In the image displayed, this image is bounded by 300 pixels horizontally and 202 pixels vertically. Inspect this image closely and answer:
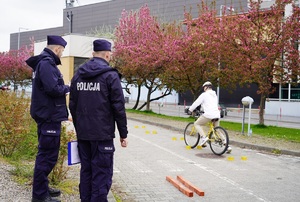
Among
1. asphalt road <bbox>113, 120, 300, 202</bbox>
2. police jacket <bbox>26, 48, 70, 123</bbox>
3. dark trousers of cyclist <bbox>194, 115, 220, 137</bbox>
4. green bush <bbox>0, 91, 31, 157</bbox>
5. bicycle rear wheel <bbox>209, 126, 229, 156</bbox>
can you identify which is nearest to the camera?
police jacket <bbox>26, 48, 70, 123</bbox>

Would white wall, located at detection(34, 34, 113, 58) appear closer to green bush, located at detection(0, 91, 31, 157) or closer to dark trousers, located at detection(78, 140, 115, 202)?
green bush, located at detection(0, 91, 31, 157)

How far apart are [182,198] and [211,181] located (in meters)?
1.46

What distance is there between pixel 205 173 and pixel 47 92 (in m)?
4.49

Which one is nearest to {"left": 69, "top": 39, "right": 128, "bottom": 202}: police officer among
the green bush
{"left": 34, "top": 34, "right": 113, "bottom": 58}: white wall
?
the green bush

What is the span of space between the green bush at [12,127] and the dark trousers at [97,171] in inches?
119

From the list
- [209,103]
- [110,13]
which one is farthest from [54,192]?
[110,13]

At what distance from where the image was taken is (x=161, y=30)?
27.8 m

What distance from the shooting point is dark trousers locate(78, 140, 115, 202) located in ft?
15.3

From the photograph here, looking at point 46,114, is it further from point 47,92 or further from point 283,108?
point 283,108

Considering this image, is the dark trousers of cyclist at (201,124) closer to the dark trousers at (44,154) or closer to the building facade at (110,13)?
the dark trousers at (44,154)

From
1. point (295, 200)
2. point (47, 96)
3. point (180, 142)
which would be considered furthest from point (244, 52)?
point (47, 96)

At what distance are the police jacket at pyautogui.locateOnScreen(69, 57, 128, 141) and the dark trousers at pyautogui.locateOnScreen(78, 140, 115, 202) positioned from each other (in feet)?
0.39

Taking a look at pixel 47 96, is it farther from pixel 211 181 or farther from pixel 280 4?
pixel 280 4

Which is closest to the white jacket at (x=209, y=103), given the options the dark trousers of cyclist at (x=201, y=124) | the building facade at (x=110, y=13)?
the dark trousers of cyclist at (x=201, y=124)
